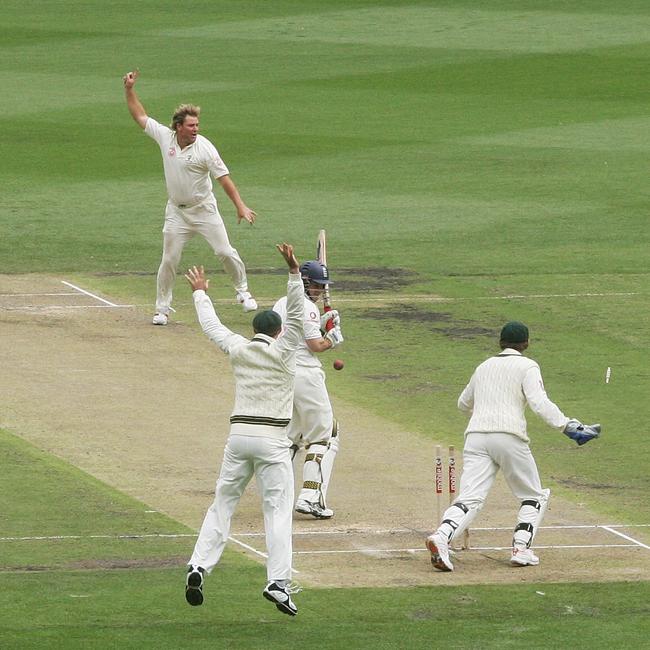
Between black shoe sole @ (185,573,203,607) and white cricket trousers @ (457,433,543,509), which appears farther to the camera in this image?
white cricket trousers @ (457,433,543,509)

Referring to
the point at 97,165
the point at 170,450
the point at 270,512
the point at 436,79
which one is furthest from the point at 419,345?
the point at 436,79

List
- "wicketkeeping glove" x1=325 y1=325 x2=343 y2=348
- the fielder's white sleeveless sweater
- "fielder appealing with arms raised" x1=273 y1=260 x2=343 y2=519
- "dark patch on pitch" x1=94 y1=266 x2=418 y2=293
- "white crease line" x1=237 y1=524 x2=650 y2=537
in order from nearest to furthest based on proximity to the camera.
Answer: the fielder's white sleeveless sweater
"white crease line" x1=237 y1=524 x2=650 y2=537
"fielder appealing with arms raised" x1=273 y1=260 x2=343 y2=519
"wicketkeeping glove" x1=325 y1=325 x2=343 y2=348
"dark patch on pitch" x1=94 y1=266 x2=418 y2=293

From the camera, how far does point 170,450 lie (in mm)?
16109

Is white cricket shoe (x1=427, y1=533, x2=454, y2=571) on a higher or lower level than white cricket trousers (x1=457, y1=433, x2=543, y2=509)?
lower

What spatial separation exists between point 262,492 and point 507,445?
2038 millimetres

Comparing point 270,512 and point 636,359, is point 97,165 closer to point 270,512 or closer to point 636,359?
point 636,359

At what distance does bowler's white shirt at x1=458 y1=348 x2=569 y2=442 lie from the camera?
13.2 meters

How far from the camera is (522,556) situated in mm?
13148

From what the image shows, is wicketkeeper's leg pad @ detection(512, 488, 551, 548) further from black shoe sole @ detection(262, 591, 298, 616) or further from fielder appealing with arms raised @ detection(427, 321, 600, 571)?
black shoe sole @ detection(262, 591, 298, 616)

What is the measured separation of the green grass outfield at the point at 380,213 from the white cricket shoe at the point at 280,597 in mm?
144

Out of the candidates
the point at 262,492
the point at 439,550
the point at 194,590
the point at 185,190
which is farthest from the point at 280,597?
the point at 185,190

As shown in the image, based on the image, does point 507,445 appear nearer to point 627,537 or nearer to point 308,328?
point 627,537

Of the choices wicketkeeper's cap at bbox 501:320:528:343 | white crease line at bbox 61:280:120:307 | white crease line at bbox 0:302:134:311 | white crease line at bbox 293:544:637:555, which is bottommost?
white crease line at bbox 293:544:637:555

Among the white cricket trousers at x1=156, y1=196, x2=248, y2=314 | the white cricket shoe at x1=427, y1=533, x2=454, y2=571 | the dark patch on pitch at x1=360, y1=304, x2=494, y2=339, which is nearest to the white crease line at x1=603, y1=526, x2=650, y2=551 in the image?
the white cricket shoe at x1=427, y1=533, x2=454, y2=571
